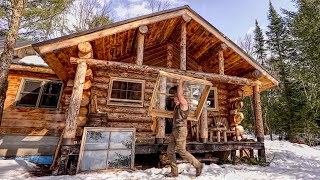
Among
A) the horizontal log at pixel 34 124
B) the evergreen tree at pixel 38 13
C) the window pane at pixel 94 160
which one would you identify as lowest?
the window pane at pixel 94 160

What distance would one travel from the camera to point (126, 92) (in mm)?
8891

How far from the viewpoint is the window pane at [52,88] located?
9570mm

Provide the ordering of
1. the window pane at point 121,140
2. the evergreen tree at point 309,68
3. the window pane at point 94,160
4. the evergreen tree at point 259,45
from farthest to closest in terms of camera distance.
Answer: the evergreen tree at point 259,45
the evergreen tree at point 309,68
the window pane at point 121,140
the window pane at point 94,160

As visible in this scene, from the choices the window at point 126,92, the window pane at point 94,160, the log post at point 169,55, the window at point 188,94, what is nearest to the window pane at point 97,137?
the window pane at point 94,160

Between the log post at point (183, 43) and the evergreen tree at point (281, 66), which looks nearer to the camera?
the log post at point (183, 43)

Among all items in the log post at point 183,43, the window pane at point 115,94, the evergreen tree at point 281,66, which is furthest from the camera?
the evergreen tree at point 281,66

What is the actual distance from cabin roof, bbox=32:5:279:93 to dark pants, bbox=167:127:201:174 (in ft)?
12.9

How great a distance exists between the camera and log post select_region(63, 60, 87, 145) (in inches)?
210

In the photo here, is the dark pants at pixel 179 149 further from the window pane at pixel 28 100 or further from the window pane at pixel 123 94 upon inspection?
the window pane at pixel 28 100

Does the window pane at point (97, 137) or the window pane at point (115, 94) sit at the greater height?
the window pane at point (115, 94)

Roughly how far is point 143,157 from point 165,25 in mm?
5450

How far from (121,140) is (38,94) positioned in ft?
20.0

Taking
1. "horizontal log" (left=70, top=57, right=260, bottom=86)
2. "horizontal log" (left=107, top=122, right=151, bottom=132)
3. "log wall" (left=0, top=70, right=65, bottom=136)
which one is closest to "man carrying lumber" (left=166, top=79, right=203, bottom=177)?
"horizontal log" (left=70, top=57, right=260, bottom=86)

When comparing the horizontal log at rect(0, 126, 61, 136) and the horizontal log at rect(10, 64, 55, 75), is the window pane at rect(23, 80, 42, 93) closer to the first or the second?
the horizontal log at rect(10, 64, 55, 75)
